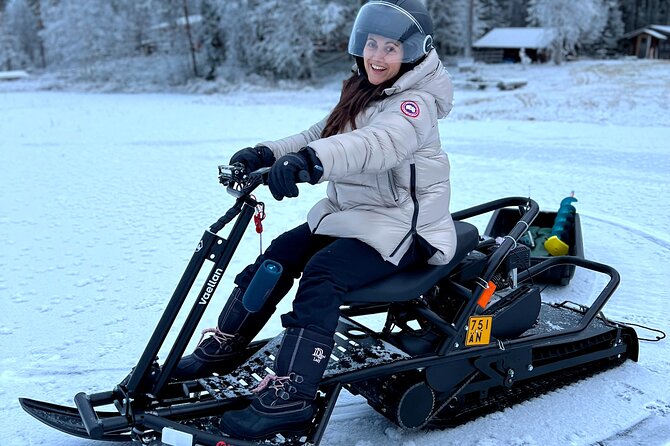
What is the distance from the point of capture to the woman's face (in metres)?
2.88

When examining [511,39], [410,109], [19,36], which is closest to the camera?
[410,109]

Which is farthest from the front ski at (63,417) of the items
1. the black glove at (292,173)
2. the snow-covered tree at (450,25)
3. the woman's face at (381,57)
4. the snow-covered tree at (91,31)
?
the snow-covered tree at (91,31)

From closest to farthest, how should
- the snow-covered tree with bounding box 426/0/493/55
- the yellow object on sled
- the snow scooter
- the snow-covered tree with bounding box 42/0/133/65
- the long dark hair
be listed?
the snow scooter, the long dark hair, the yellow object on sled, the snow-covered tree with bounding box 426/0/493/55, the snow-covered tree with bounding box 42/0/133/65

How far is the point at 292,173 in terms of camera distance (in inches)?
93.7

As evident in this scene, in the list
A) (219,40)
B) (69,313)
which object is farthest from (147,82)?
(69,313)

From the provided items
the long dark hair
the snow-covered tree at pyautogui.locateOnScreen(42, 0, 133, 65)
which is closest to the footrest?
the long dark hair

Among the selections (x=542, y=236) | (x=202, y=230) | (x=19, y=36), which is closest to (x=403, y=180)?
(x=542, y=236)

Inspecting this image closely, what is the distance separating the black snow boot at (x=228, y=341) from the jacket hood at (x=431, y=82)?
1.17 metres

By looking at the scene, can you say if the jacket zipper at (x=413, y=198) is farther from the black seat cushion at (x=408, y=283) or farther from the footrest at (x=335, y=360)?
the footrest at (x=335, y=360)

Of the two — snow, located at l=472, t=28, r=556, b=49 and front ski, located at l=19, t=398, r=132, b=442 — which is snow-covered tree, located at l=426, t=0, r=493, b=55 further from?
front ski, located at l=19, t=398, r=132, b=442

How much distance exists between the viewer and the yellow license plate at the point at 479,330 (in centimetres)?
302

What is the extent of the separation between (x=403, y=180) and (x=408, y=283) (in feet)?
1.46

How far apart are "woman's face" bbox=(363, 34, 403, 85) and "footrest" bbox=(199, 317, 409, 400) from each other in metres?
Result: 1.22

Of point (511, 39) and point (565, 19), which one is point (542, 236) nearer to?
point (565, 19)
